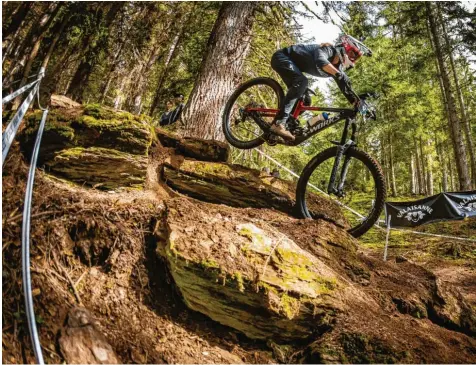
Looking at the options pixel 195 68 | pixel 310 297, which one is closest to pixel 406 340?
pixel 310 297

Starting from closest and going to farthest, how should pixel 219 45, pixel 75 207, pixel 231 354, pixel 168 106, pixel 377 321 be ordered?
pixel 231 354
pixel 75 207
pixel 377 321
pixel 219 45
pixel 168 106

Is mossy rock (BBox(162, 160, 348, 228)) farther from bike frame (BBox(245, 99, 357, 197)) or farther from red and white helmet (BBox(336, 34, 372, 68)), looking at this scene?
red and white helmet (BBox(336, 34, 372, 68))

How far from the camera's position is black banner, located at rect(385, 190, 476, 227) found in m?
8.93

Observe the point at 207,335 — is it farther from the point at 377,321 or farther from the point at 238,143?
the point at 238,143

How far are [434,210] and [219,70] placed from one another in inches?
281

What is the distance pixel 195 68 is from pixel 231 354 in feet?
27.8

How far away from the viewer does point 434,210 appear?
9062 mm

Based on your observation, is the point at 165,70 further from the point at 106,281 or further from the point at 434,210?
the point at 106,281

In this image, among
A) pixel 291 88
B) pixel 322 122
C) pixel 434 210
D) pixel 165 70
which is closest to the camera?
pixel 322 122

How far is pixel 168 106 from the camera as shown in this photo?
34.9 ft

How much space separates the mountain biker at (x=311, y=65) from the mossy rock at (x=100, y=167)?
2.14m

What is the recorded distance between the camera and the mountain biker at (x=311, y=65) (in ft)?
15.3

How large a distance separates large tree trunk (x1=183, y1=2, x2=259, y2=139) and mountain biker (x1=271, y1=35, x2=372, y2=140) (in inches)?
46.3

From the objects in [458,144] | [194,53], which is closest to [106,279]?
[194,53]
